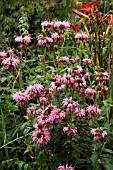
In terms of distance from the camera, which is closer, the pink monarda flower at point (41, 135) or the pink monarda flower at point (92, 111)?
the pink monarda flower at point (41, 135)

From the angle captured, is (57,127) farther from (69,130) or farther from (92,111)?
(92,111)

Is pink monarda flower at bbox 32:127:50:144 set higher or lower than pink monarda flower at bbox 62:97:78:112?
lower

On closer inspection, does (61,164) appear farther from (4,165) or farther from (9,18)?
(9,18)

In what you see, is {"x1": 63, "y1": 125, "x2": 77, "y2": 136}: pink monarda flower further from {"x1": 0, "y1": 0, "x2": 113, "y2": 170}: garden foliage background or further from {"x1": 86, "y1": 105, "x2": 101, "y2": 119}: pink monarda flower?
{"x1": 86, "y1": 105, "x2": 101, "y2": 119}: pink monarda flower

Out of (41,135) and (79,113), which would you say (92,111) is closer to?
(79,113)

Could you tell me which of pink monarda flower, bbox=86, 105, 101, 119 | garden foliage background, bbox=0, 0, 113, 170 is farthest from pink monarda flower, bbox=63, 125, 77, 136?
pink monarda flower, bbox=86, 105, 101, 119

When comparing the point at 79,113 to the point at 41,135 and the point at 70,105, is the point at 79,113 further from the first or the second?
the point at 41,135

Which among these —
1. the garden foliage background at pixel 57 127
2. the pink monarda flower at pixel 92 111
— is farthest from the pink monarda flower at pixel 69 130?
the pink monarda flower at pixel 92 111

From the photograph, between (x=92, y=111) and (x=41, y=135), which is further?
(x=92, y=111)

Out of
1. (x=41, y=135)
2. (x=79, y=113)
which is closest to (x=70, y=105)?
(x=79, y=113)

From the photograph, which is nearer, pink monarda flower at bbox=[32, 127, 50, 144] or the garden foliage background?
pink monarda flower at bbox=[32, 127, 50, 144]

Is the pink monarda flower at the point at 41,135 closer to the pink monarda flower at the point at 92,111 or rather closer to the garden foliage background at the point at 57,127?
the garden foliage background at the point at 57,127

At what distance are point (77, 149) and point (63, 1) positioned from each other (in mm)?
1899

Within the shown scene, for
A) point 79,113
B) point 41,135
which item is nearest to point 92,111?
point 79,113
